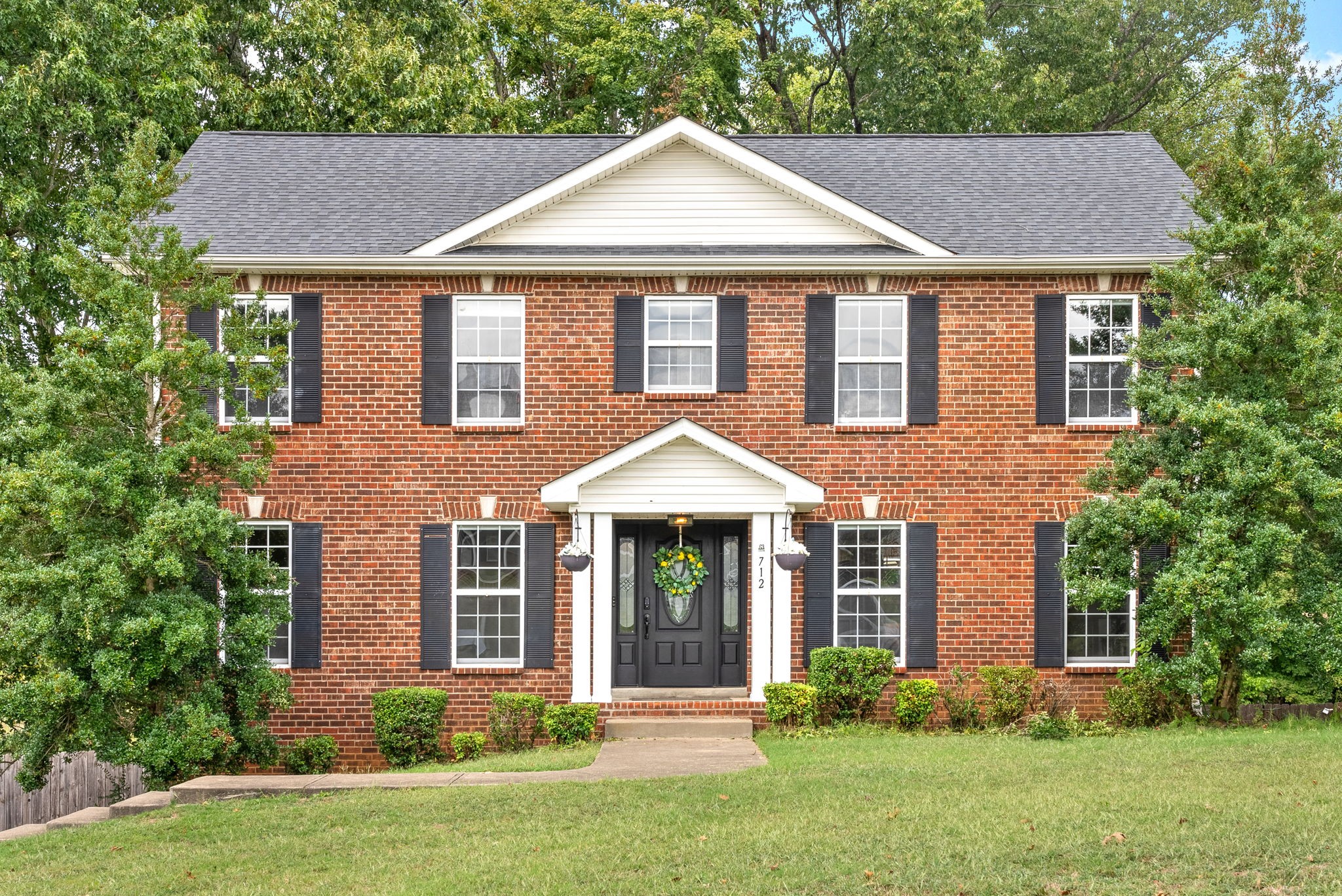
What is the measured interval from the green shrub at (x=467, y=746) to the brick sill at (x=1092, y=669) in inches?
281

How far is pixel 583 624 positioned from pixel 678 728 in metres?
1.72

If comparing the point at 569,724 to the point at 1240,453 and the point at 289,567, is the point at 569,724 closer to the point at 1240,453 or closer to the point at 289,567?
the point at 289,567

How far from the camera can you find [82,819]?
433 inches

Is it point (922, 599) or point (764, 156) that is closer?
point (922, 599)

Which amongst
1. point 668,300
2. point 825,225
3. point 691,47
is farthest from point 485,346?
point 691,47

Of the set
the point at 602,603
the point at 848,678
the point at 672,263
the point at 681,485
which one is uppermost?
the point at 672,263

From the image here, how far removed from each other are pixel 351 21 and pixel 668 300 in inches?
524

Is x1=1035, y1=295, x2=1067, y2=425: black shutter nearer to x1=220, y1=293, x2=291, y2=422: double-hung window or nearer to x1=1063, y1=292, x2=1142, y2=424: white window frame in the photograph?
x1=1063, y1=292, x2=1142, y2=424: white window frame

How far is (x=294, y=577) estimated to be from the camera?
1519 cm

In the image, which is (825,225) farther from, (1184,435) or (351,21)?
(351,21)

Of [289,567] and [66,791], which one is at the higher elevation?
[289,567]

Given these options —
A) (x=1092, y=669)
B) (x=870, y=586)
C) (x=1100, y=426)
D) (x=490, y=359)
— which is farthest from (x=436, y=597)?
(x=1100, y=426)

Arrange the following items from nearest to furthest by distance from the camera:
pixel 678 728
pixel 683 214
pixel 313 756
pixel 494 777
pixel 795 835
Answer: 1. pixel 795 835
2. pixel 494 777
3. pixel 678 728
4. pixel 313 756
5. pixel 683 214

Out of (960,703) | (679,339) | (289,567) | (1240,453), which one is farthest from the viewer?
(679,339)
